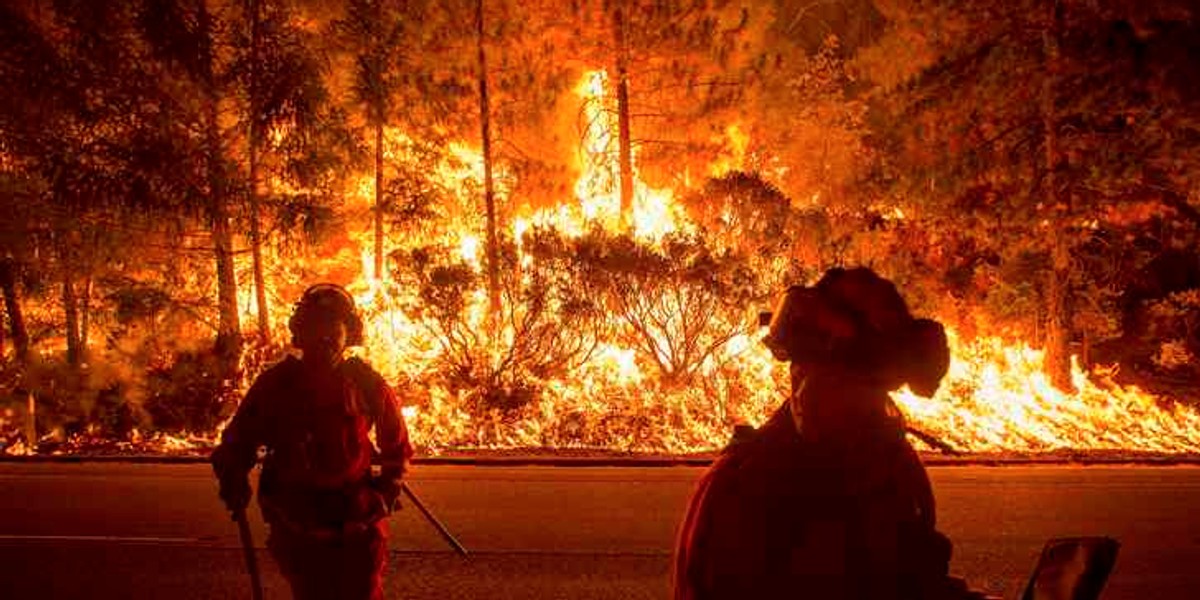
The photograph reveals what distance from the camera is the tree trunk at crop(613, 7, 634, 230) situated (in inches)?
648

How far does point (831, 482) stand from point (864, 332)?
0.29 metres

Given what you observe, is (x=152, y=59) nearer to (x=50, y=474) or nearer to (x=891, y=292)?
(x=50, y=474)

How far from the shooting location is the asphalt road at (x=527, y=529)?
6055 millimetres

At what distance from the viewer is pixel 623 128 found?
17.0 metres

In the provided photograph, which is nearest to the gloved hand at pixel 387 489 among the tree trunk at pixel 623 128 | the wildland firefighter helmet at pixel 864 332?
the wildland firefighter helmet at pixel 864 332

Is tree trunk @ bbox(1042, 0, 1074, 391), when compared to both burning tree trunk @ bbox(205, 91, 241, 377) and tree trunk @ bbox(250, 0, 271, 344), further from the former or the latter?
burning tree trunk @ bbox(205, 91, 241, 377)

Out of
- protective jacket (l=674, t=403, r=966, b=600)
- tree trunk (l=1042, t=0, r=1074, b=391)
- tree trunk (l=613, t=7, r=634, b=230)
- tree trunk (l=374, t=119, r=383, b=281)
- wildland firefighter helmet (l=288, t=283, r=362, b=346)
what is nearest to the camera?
protective jacket (l=674, t=403, r=966, b=600)

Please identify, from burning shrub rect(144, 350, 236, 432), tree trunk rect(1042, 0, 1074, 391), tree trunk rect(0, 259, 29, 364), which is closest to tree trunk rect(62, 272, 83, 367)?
tree trunk rect(0, 259, 29, 364)

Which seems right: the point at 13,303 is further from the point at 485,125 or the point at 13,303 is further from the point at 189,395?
the point at 485,125

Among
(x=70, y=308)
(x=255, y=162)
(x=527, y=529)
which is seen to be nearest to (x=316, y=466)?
(x=527, y=529)

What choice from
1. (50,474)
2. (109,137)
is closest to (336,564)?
(50,474)

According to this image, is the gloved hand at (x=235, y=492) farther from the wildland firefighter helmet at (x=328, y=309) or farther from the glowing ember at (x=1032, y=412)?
the glowing ember at (x=1032, y=412)

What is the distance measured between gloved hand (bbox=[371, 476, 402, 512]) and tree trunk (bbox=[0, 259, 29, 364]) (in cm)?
1489

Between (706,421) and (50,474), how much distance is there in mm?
8173
